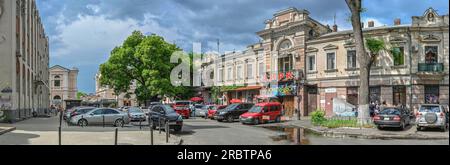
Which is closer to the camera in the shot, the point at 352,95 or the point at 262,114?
the point at 262,114

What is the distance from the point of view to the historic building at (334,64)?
33.6 m

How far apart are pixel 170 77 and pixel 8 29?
2692 cm

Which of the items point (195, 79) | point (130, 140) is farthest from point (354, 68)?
point (195, 79)

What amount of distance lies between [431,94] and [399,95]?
7.84ft

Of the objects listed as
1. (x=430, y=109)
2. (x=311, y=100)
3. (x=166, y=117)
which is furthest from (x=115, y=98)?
(x=430, y=109)

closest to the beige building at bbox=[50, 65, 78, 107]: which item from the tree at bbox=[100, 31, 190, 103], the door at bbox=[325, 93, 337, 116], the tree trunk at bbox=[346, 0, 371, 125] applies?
the tree at bbox=[100, 31, 190, 103]

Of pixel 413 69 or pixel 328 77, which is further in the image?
pixel 328 77

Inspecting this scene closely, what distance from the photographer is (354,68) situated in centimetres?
3697

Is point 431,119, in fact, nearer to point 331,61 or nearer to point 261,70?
point 331,61

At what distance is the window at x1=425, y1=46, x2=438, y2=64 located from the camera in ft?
110

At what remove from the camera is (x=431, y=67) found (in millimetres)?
33375

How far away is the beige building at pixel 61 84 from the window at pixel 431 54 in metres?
88.1
